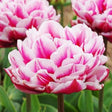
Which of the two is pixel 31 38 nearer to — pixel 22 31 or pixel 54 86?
pixel 54 86

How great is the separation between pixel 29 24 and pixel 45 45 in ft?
1.11

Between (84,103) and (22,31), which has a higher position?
(22,31)

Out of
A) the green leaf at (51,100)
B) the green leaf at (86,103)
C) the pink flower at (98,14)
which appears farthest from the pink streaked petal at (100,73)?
the green leaf at (51,100)

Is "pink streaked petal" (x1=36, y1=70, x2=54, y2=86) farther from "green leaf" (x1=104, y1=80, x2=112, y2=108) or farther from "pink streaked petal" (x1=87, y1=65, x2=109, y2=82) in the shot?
"green leaf" (x1=104, y1=80, x2=112, y2=108)

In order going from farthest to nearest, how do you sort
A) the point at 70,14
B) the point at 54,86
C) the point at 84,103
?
1. the point at 70,14
2. the point at 84,103
3. the point at 54,86

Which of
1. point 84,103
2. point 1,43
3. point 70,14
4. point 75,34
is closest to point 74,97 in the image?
point 84,103

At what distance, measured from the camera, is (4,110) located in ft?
4.62

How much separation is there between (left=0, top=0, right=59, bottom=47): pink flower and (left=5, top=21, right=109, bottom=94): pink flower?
29 cm

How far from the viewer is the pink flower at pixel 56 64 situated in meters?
0.65

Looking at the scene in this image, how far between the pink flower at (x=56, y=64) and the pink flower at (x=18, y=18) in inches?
11.3

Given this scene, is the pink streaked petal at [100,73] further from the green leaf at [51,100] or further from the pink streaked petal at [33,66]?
the green leaf at [51,100]

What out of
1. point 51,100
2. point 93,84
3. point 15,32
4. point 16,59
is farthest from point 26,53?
point 51,100

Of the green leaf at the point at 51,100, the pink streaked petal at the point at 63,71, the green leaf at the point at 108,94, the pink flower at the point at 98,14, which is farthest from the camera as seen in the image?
the green leaf at the point at 108,94

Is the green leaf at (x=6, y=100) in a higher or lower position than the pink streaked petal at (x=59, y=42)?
lower
